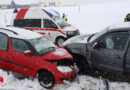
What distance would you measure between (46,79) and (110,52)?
2.18 m

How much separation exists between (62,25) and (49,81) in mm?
5595

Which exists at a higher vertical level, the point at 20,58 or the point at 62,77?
the point at 20,58

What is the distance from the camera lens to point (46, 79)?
483cm

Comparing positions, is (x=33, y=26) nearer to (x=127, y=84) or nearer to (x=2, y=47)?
(x=2, y=47)

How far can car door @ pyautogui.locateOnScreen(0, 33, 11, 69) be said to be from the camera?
5430mm

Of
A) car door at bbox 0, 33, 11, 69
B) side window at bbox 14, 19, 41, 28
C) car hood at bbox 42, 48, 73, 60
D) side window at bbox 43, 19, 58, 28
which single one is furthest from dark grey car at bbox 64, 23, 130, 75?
side window at bbox 14, 19, 41, 28

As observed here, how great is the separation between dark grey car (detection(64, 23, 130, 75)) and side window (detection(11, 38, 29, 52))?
Answer: 1.78 metres

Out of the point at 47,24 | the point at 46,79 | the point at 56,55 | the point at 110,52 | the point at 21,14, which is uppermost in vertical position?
the point at 21,14

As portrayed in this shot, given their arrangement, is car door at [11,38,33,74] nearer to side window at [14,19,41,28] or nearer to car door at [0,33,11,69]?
car door at [0,33,11,69]

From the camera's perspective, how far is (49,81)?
482 centimetres

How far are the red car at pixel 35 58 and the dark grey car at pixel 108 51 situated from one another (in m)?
0.59

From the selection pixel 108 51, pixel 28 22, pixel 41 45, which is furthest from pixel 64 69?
pixel 28 22

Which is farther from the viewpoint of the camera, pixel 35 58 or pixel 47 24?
pixel 47 24

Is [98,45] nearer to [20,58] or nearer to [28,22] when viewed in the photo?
[20,58]
